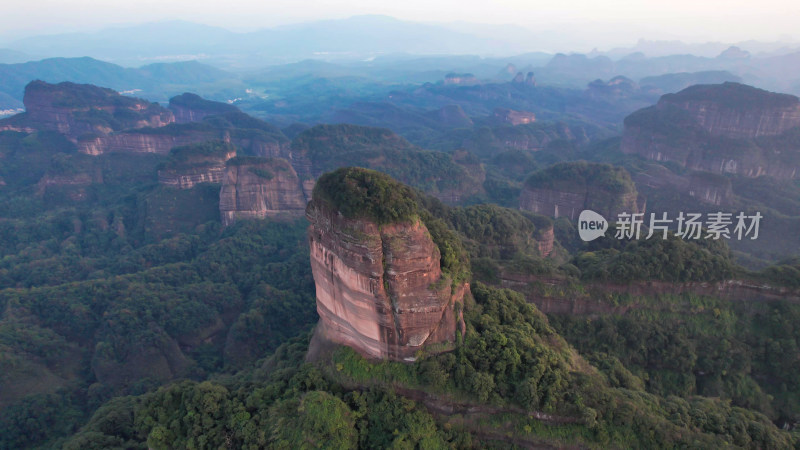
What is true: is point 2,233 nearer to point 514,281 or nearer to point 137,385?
point 137,385

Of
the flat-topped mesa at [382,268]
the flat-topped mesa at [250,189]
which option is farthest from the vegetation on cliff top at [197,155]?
the flat-topped mesa at [382,268]

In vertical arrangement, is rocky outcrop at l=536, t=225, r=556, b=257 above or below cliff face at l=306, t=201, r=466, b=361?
below

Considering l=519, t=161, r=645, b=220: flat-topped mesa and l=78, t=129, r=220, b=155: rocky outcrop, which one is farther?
l=78, t=129, r=220, b=155: rocky outcrop

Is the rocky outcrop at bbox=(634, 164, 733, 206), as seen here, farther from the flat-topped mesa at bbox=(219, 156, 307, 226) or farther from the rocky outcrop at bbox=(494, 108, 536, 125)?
the flat-topped mesa at bbox=(219, 156, 307, 226)

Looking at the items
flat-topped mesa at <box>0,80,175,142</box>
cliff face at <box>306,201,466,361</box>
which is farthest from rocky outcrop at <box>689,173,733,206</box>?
flat-topped mesa at <box>0,80,175,142</box>

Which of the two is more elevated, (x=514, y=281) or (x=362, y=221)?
(x=362, y=221)

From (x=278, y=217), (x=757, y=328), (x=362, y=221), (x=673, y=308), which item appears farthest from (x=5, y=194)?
(x=757, y=328)

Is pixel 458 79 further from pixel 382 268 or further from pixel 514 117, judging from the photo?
pixel 382 268

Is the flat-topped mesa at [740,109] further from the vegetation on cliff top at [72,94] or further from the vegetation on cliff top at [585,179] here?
the vegetation on cliff top at [72,94]
